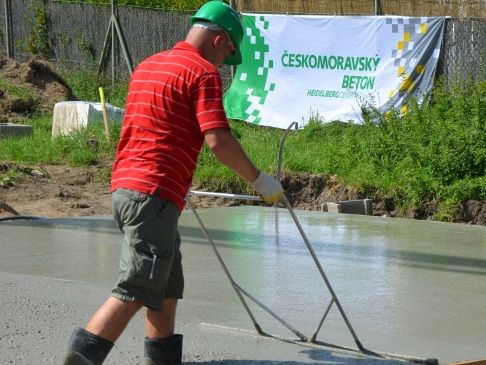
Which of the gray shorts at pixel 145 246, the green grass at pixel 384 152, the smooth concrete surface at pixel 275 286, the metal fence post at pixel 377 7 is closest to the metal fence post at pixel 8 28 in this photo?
the green grass at pixel 384 152

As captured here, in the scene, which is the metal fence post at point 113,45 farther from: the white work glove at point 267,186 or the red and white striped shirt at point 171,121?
the white work glove at point 267,186

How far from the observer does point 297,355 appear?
471cm

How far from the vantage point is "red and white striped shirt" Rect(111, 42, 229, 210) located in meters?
4.18

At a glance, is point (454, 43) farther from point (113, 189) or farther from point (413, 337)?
point (113, 189)

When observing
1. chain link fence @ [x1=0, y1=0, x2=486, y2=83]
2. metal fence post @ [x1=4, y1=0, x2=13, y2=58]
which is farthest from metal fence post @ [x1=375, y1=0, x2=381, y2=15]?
metal fence post @ [x1=4, y1=0, x2=13, y2=58]

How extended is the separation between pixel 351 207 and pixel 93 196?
296 cm

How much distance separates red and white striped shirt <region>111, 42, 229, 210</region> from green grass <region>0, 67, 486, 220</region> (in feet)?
20.3

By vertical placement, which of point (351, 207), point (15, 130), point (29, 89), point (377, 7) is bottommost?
point (351, 207)

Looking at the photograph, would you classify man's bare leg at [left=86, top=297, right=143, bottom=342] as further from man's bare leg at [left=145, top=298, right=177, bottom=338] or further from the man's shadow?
the man's shadow

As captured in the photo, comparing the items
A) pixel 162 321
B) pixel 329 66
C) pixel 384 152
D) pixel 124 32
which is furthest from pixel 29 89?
pixel 162 321

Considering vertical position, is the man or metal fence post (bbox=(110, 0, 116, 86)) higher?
metal fence post (bbox=(110, 0, 116, 86))

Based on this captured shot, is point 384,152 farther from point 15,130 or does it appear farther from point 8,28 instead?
point 8,28

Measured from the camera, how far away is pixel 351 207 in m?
10.3

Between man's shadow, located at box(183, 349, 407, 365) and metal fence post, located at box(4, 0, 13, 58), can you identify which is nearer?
man's shadow, located at box(183, 349, 407, 365)
